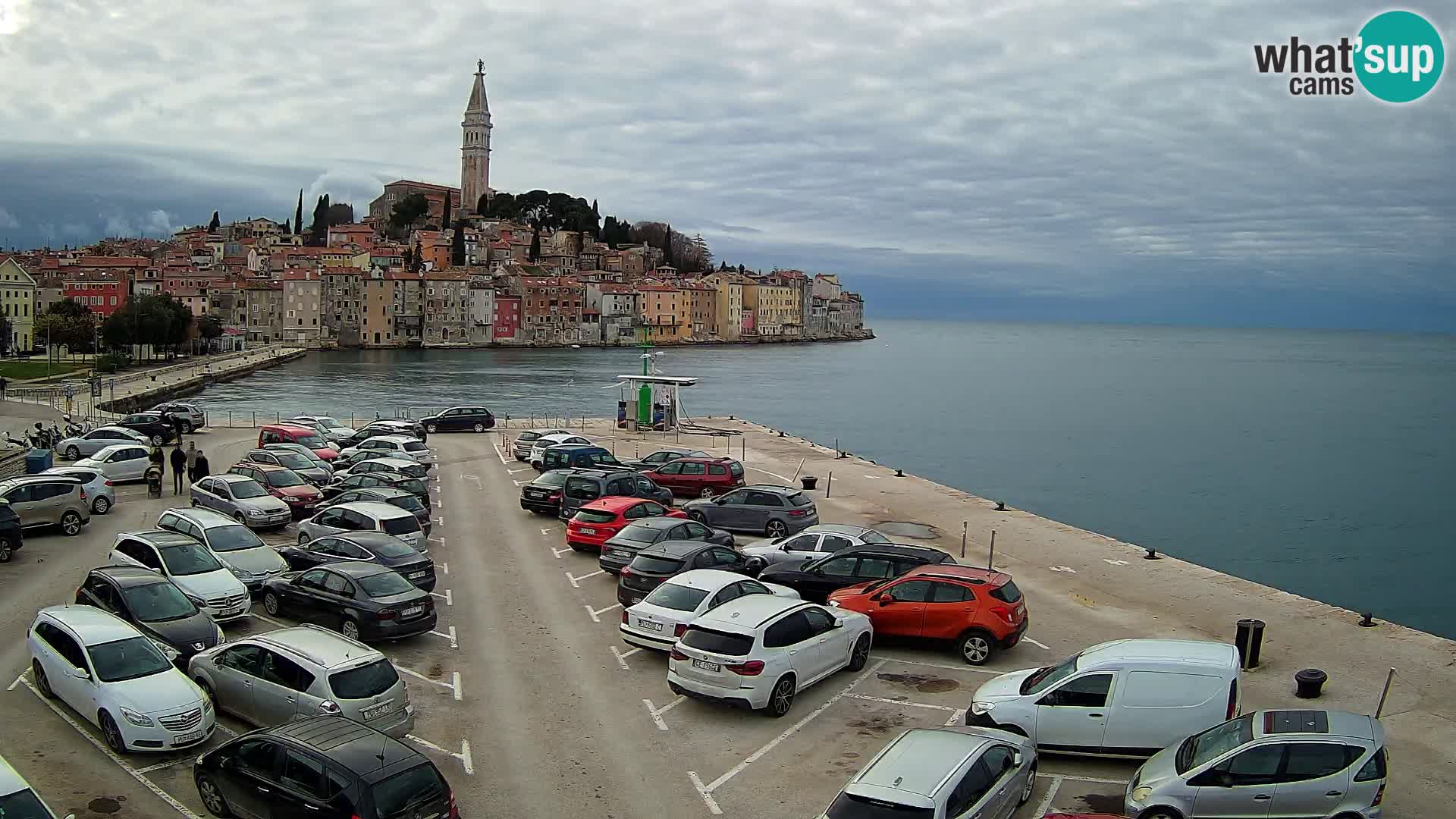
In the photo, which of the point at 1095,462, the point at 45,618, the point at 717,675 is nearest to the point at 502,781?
the point at 717,675

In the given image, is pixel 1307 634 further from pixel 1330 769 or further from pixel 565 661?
pixel 565 661

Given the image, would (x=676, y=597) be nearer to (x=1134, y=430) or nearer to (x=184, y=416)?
(x=184, y=416)

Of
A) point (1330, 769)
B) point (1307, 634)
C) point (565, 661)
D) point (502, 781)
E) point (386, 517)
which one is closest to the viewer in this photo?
point (1330, 769)

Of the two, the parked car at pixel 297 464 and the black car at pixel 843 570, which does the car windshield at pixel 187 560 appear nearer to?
the black car at pixel 843 570

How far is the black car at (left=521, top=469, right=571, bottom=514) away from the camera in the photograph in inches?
901

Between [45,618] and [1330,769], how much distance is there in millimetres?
11749

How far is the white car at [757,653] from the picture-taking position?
1124 centimetres

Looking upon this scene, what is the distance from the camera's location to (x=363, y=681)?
1024 cm

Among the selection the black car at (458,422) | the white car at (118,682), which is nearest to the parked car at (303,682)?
the white car at (118,682)

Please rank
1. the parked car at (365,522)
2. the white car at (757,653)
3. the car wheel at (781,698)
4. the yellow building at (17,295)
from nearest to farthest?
the white car at (757,653), the car wheel at (781,698), the parked car at (365,522), the yellow building at (17,295)

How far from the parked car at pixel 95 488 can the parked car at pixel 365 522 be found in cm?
642

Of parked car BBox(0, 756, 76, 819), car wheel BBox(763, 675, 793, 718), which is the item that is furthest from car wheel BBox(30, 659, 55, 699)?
car wheel BBox(763, 675, 793, 718)

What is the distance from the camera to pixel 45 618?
11125 millimetres

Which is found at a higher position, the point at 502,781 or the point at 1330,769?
the point at 1330,769
